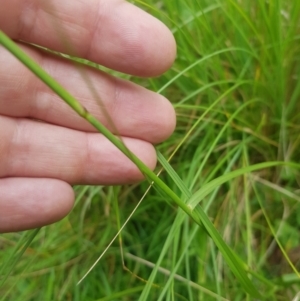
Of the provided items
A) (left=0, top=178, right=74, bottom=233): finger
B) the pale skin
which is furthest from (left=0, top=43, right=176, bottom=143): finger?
(left=0, top=178, right=74, bottom=233): finger

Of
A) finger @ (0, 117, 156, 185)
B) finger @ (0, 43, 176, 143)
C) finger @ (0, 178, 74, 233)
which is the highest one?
finger @ (0, 43, 176, 143)

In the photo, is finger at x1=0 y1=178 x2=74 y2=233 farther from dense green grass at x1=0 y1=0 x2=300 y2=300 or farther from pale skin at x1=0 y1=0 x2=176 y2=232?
dense green grass at x1=0 y1=0 x2=300 y2=300

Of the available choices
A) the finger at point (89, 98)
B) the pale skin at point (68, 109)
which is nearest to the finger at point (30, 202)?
the pale skin at point (68, 109)

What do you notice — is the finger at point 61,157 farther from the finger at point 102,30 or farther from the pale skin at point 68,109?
the finger at point 102,30

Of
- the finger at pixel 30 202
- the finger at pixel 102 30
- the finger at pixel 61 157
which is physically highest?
the finger at pixel 102 30

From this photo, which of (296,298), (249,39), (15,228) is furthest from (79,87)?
(296,298)

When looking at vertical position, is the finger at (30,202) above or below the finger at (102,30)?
below
